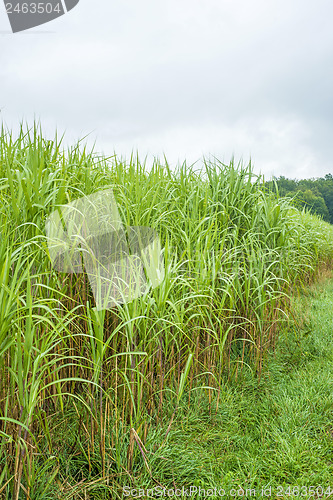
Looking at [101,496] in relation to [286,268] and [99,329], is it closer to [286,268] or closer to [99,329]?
[99,329]

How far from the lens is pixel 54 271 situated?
1852mm

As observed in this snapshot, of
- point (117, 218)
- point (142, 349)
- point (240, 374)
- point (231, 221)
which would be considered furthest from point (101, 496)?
point (231, 221)

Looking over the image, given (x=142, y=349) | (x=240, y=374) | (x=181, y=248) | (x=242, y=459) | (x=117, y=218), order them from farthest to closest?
(x=181, y=248) → (x=240, y=374) → (x=117, y=218) → (x=142, y=349) → (x=242, y=459)

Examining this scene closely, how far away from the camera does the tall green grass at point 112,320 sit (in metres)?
1.42

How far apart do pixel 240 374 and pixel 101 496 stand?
49.9 inches

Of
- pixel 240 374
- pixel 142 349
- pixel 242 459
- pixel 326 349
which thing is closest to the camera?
pixel 242 459

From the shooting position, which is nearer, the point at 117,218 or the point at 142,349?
the point at 142,349

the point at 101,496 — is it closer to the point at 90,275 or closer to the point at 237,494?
the point at 237,494

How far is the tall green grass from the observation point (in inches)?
55.9

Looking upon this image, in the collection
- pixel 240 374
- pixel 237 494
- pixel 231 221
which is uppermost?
pixel 231 221

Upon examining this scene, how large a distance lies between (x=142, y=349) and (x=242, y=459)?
76cm


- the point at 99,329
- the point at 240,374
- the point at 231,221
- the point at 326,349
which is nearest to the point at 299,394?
the point at 240,374

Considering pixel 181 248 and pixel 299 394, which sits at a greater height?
pixel 181 248

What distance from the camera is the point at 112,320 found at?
2.07 metres
